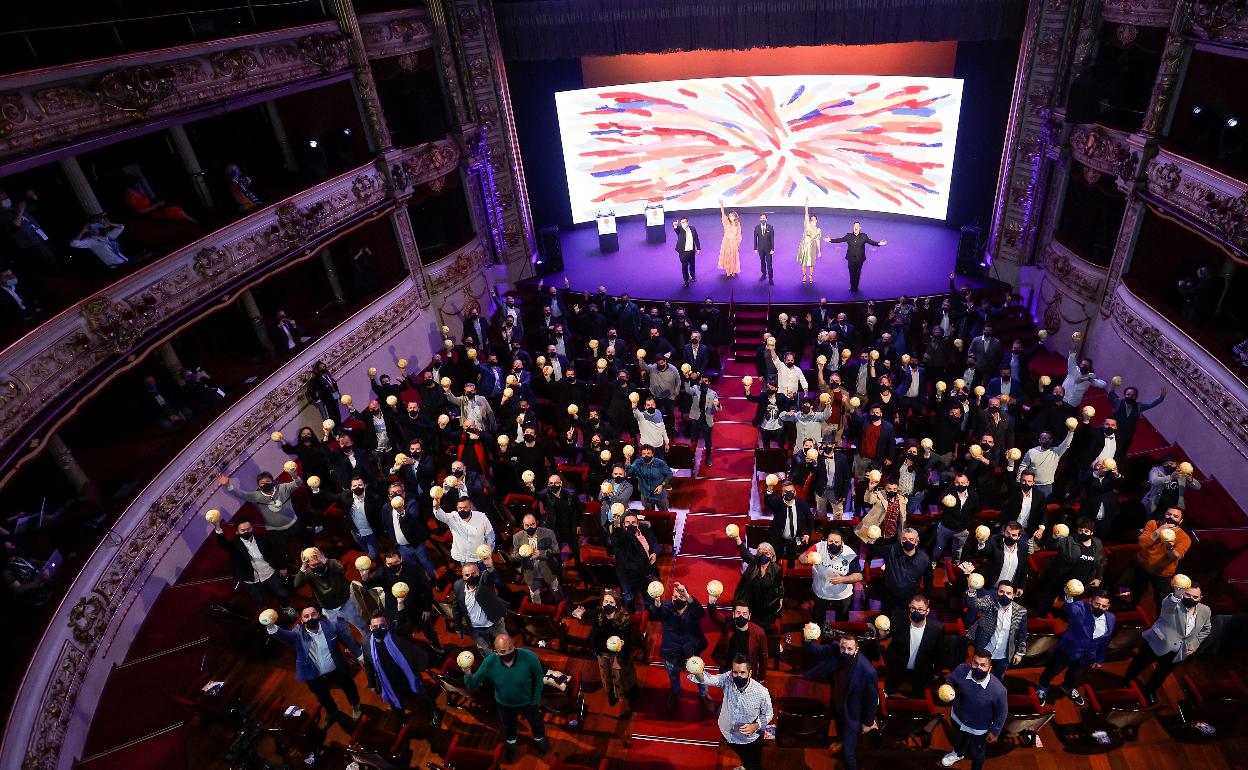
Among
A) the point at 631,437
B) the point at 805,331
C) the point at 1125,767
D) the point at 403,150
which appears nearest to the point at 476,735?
the point at 631,437

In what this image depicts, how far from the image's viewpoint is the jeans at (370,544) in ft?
27.9

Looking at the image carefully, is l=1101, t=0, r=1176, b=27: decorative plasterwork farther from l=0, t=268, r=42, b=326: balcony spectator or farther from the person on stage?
l=0, t=268, r=42, b=326: balcony spectator

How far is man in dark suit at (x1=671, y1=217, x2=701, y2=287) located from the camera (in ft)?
47.5

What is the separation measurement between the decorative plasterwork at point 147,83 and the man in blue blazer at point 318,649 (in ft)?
18.1

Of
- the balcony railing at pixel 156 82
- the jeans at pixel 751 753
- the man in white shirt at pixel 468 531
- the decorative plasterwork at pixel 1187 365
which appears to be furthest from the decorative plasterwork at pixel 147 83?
the decorative plasterwork at pixel 1187 365

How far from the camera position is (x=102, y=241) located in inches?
339

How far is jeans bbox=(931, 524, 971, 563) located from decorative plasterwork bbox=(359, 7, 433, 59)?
38.4 ft

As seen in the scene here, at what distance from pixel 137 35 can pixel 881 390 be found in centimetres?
1166

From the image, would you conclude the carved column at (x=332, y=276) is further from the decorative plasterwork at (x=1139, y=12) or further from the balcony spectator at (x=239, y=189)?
the decorative plasterwork at (x=1139, y=12)

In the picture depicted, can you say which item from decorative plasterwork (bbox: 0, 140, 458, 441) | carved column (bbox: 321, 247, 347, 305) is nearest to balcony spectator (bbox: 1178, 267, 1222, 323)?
decorative plasterwork (bbox: 0, 140, 458, 441)

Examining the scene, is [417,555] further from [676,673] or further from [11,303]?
[11,303]

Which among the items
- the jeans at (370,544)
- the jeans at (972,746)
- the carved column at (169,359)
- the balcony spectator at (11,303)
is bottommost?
the jeans at (972,746)

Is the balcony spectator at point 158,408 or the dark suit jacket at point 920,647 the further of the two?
the balcony spectator at point 158,408

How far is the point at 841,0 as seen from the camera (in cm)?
1318
